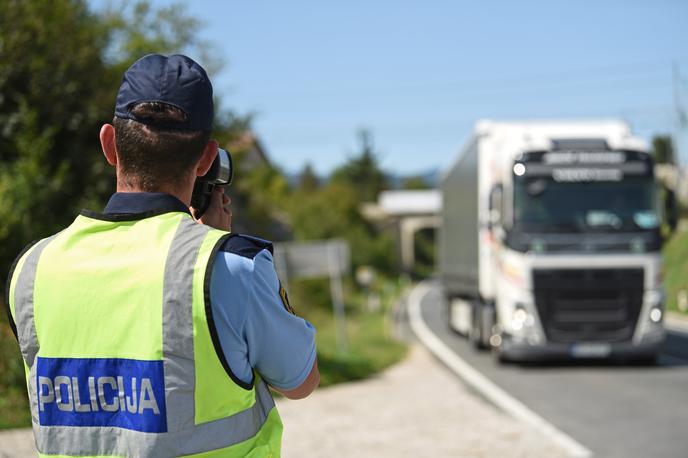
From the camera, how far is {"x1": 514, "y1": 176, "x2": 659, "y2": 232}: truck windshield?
14.3 m

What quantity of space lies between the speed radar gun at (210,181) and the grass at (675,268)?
2979 centimetres

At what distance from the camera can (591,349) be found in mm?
14492

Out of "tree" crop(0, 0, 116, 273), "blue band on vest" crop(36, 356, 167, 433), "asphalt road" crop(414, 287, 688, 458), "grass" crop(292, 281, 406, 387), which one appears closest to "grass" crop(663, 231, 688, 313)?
"grass" crop(292, 281, 406, 387)

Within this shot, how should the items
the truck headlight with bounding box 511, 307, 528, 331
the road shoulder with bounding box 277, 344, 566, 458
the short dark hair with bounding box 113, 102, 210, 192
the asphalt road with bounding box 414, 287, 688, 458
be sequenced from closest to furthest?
the short dark hair with bounding box 113, 102, 210, 192 < the road shoulder with bounding box 277, 344, 566, 458 < the asphalt road with bounding box 414, 287, 688, 458 < the truck headlight with bounding box 511, 307, 528, 331

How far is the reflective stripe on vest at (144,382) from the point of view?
2.07 metres

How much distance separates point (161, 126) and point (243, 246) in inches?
13.8

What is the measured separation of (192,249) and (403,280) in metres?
68.2

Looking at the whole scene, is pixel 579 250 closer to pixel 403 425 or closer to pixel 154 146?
pixel 403 425

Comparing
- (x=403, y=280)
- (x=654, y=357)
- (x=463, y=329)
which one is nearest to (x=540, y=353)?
(x=654, y=357)

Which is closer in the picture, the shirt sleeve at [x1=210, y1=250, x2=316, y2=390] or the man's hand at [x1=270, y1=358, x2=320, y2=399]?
the shirt sleeve at [x1=210, y1=250, x2=316, y2=390]

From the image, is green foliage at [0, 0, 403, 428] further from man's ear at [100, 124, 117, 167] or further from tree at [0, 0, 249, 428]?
man's ear at [100, 124, 117, 167]

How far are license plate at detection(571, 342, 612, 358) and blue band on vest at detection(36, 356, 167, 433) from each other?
13055mm

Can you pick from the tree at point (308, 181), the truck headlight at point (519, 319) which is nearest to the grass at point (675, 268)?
the truck headlight at point (519, 319)

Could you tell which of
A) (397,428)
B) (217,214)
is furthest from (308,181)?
(217,214)
